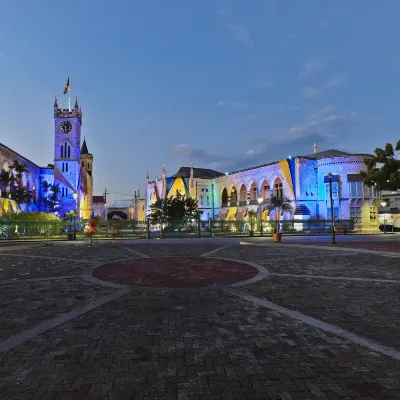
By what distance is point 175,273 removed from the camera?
9.73m

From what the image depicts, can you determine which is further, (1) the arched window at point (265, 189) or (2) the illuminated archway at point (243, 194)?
(2) the illuminated archway at point (243, 194)

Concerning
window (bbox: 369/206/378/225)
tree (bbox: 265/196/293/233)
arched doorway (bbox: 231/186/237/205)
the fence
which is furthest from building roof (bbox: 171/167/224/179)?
the fence

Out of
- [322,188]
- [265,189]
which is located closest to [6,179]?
[265,189]

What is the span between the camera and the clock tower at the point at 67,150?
231 feet

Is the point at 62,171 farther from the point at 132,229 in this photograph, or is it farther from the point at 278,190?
the point at 278,190

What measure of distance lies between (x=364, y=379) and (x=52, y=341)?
13.3 feet

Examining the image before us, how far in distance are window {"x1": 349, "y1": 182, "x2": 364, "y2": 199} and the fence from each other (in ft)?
33.1

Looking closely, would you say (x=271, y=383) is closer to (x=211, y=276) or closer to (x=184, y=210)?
(x=211, y=276)

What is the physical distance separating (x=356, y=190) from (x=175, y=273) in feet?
148

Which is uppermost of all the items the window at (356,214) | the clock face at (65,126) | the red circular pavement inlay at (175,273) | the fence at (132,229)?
the clock face at (65,126)

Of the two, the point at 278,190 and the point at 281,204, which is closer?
the point at 281,204

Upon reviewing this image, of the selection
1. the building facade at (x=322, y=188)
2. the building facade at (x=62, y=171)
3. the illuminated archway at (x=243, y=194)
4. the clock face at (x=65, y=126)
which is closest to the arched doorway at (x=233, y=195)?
the illuminated archway at (x=243, y=194)

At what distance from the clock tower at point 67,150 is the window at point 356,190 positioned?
56571 millimetres

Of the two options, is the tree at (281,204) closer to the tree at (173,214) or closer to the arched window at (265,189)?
the arched window at (265,189)
